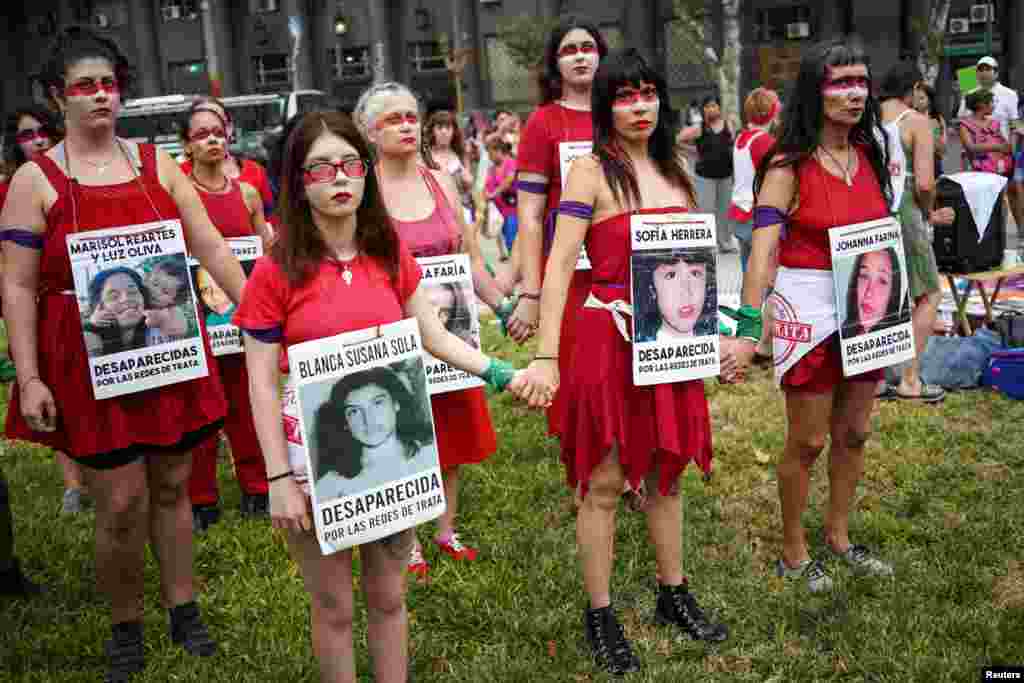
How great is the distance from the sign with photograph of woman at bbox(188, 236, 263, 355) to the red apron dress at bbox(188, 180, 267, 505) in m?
0.08

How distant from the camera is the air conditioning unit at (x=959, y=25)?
34.5m

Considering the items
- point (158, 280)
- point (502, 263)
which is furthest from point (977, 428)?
point (502, 263)

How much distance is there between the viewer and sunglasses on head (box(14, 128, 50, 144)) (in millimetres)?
5137

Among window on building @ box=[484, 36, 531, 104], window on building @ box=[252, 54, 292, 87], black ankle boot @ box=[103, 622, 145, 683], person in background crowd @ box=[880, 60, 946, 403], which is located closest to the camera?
black ankle boot @ box=[103, 622, 145, 683]

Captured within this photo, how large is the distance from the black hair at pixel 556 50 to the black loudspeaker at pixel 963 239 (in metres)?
3.31

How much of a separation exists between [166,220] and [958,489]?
3936 millimetres

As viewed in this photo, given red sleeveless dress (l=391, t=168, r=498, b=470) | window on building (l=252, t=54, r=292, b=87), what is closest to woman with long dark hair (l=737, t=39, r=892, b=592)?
red sleeveless dress (l=391, t=168, r=498, b=470)

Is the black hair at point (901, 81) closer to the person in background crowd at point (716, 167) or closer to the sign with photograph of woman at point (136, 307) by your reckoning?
the sign with photograph of woman at point (136, 307)

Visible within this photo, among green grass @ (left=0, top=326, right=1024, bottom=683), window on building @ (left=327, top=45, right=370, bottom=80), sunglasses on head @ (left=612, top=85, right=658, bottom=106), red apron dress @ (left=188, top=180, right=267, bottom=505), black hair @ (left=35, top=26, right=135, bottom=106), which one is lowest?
green grass @ (left=0, top=326, right=1024, bottom=683)

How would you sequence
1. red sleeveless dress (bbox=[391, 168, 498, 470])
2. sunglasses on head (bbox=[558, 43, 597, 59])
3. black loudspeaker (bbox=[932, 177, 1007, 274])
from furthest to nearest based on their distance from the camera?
1. black loudspeaker (bbox=[932, 177, 1007, 274])
2. sunglasses on head (bbox=[558, 43, 597, 59])
3. red sleeveless dress (bbox=[391, 168, 498, 470])

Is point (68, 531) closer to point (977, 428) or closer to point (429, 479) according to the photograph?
point (429, 479)

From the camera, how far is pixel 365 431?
2594 mm

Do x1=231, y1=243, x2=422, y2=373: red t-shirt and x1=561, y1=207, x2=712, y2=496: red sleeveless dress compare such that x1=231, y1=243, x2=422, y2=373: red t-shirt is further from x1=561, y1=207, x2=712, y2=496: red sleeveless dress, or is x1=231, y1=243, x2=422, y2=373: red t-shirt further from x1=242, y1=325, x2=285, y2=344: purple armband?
x1=561, y1=207, x2=712, y2=496: red sleeveless dress

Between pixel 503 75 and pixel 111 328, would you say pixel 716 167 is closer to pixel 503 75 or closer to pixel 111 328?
pixel 111 328
